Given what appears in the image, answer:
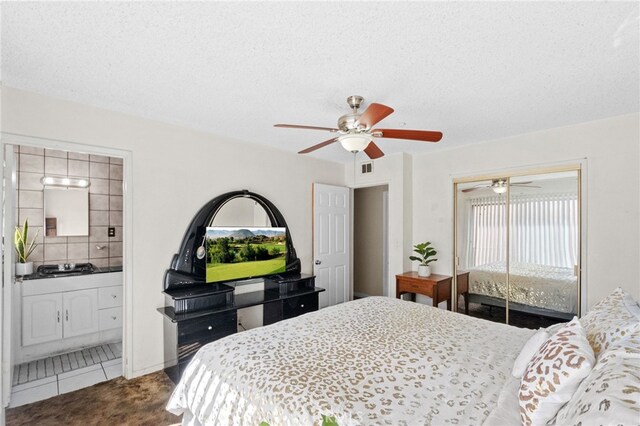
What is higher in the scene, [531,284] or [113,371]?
[531,284]

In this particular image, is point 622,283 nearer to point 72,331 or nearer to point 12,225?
point 12,225

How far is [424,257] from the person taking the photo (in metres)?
4.14

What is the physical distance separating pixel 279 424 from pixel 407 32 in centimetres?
196

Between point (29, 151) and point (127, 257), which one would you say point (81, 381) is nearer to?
point (127, 257)

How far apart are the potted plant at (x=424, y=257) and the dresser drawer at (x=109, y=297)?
361cm

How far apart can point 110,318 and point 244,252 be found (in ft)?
5.63

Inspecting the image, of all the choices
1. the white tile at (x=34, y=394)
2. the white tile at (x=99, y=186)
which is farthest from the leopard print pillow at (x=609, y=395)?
the white tile at (x=99, y=186)

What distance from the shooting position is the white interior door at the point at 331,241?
4.50 meters

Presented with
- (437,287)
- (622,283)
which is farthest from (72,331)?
(622,283)

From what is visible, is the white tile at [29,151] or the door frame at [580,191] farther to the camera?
the white tile at [29,151]

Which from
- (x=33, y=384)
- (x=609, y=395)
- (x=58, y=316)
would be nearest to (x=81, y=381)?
(x=33, y=384)

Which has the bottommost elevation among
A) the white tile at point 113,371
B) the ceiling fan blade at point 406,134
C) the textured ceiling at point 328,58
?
the white tile at point 113,371

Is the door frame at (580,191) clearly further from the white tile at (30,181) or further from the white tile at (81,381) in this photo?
the white tile at (30,181)

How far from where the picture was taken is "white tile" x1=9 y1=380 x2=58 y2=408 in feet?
8.02
